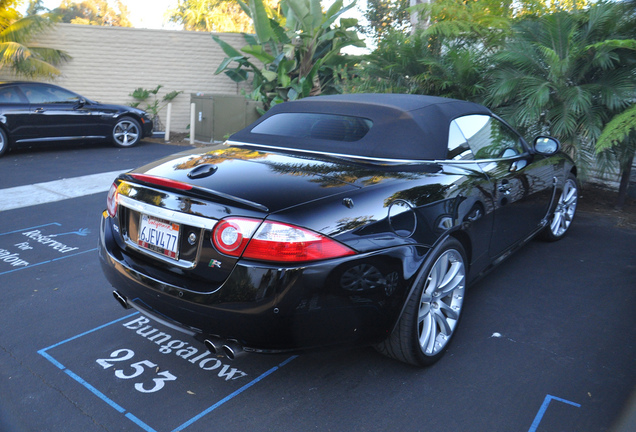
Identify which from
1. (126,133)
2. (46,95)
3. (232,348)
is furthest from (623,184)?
(46,95)

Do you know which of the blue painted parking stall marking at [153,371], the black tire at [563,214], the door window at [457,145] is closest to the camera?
the blue painted parking stall marking at [153,371]

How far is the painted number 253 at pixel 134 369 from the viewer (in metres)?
3.01

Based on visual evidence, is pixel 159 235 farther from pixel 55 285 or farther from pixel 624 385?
pixel 624 385

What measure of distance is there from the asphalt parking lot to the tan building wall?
1173cm

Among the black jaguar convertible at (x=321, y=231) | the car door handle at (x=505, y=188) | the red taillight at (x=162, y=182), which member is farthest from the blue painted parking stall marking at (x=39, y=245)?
the car door handle at (x=505, y=188)

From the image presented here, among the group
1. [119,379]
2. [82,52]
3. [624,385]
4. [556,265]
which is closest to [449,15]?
[556,265]

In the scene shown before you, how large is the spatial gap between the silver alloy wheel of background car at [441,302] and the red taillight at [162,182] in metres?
1.44

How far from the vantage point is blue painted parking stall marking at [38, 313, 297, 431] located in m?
2.81

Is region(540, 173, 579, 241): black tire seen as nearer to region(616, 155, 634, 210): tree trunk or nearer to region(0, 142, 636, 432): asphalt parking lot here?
region(0, 142, 636, 432): asphalt parking lot

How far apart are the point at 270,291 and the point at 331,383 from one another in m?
0.92

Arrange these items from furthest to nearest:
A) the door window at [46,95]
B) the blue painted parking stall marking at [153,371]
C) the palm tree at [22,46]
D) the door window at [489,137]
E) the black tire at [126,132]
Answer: the palm tree at [22,46]
the black tire at [126,132]
the door window at [46,95]
the door window at [489,137]
the blue painted parking stall marking at [153,371]

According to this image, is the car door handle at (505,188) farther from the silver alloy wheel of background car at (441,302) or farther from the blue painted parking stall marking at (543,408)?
the blue painted parking stall marking at (543,408)

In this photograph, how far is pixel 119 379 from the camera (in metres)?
3.07

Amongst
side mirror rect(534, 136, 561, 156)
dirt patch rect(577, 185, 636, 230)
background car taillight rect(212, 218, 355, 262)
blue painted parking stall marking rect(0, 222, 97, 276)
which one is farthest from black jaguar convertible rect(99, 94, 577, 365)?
dirt patch rect(577, 185, 636, 230)
